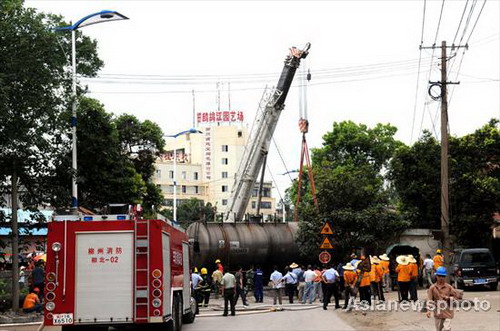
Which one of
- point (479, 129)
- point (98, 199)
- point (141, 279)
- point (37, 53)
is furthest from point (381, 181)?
point (141, 279)

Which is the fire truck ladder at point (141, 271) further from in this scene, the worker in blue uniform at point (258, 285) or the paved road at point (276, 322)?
the worker in blue uniform at point (258, 285)

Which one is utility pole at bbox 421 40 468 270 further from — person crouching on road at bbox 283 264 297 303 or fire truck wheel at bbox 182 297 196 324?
fire truck wheel at bbox 182 297 196 324

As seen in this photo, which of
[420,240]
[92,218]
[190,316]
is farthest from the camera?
[420,240]

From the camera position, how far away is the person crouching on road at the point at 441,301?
1313 cm

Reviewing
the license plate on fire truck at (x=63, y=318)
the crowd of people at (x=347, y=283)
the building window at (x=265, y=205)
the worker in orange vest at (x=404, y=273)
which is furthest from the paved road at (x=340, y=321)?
the building window at (x=265, y=205)

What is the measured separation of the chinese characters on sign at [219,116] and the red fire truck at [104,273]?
327 ft

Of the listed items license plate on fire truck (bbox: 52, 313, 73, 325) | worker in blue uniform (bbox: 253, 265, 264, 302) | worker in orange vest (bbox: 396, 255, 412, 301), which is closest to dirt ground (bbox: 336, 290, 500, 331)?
worker in orange vest (bbox: 396, 255, 412, 301)

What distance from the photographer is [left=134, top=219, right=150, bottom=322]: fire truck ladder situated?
1574 centimetres

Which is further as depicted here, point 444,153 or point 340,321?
point 444,153

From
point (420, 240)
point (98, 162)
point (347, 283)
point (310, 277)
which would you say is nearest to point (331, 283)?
point (347, 283)

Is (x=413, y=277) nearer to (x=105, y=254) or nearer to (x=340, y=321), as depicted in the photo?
(x=340, y=321)

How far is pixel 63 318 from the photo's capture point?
15.7 m

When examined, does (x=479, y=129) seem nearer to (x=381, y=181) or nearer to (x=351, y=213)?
(x=351, y=213)

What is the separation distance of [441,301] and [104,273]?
22.7ft
